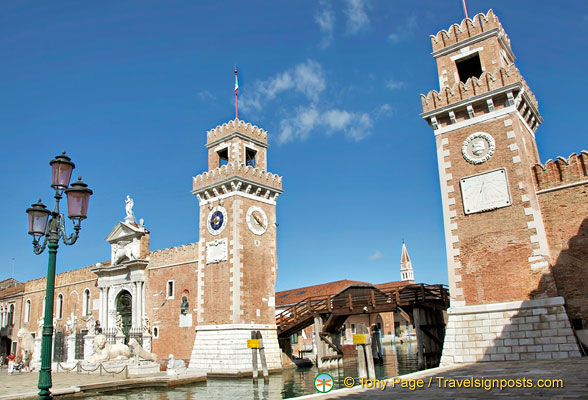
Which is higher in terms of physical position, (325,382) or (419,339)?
(419,339)

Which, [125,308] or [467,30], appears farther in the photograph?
[125,308]

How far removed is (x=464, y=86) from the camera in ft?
62.1

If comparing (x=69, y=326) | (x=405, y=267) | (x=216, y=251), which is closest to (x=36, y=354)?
→ (x=69, y=326)

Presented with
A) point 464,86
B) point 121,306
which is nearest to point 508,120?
point 464,86

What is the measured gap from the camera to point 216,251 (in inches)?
1085

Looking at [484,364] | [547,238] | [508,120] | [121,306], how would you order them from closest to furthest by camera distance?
[484,364] → [547,238] → [508,120] → [121,306]

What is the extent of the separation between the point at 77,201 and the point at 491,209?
1387cm

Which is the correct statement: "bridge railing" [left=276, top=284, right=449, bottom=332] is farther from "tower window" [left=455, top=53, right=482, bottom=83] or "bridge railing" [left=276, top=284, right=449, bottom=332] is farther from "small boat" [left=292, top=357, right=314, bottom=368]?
"tower window" [left=455, top=53, right=482, bottom=83]

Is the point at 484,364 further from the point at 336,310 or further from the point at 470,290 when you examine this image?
the point at 336,310

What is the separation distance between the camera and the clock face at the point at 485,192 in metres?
17.5

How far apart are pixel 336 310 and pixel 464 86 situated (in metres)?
13.9

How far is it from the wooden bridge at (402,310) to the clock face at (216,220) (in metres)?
6.46

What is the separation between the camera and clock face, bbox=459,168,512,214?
17.5 meters

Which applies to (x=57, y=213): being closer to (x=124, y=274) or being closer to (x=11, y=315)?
(x=124, y=274)
